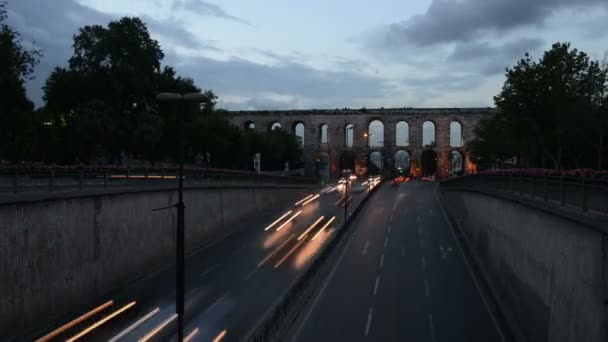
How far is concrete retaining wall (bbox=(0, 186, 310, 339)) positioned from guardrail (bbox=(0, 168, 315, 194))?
2.74ft

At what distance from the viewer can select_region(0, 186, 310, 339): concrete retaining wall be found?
2277cm

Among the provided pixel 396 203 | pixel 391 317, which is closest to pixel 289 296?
pixel 391 317

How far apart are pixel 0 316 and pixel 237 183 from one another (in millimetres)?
33721

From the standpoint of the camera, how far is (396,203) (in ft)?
246

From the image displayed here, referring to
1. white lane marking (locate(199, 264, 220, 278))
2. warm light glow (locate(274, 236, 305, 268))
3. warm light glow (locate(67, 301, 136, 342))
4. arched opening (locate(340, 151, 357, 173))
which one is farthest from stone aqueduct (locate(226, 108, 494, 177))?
warm light glow (locate(67, 301, 136, 342))

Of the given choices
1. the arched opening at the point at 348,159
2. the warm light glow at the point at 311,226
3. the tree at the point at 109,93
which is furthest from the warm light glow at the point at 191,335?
→ the arched opening at the point at 348,159

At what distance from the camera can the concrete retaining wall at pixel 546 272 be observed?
615 inches

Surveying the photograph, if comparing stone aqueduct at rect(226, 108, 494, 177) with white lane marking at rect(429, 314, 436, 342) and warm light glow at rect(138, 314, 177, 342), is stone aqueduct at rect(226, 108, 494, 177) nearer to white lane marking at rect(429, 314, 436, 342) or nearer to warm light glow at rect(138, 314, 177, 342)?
white lane marking at rect(429, 314, 436, 342)

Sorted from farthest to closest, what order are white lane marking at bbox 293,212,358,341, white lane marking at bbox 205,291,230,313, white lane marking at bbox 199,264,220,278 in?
white lane marking at bbox 199,264,220,278, white lane marking at bbox 205,291,230,313, white lane marking at bbox 293,212,358,341

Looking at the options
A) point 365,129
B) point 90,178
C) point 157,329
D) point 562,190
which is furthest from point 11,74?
point 365,129

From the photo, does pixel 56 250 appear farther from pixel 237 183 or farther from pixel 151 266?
pixel 237 183

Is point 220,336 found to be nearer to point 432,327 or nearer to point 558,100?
point 432,327

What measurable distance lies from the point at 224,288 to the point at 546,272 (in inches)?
686

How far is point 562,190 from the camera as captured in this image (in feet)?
67.8
